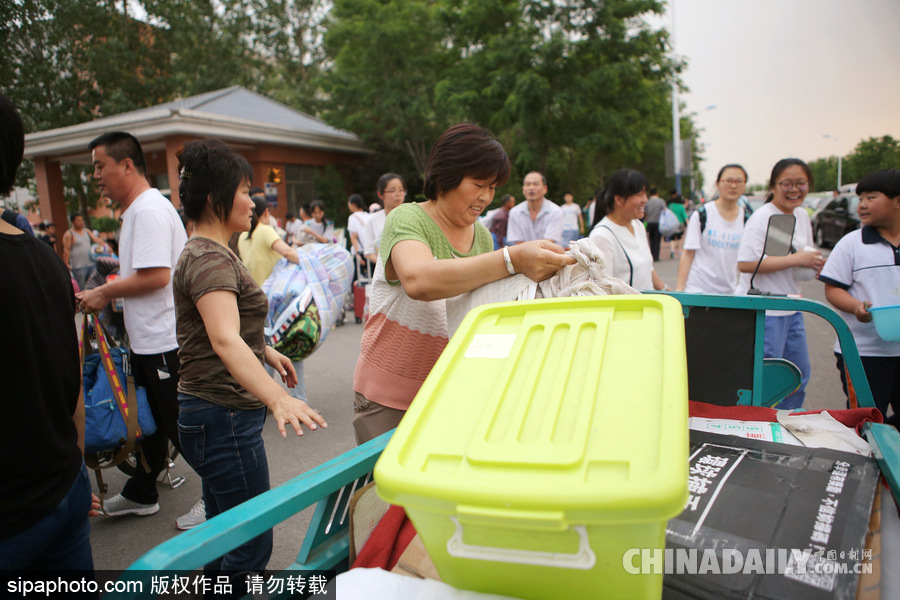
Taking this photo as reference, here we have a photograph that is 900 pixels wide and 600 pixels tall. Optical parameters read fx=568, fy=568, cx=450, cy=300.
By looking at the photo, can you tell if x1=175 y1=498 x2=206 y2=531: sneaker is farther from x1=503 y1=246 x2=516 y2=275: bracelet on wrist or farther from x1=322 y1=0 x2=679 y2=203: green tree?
x1=322 y1=0 x2=679 y2=203: green tree

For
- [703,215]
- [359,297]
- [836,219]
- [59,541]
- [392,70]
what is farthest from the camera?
[392,70]

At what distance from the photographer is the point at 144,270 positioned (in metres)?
2.79

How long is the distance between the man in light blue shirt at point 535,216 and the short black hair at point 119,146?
4.33m

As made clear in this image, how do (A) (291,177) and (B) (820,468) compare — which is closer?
(B) (820,468)

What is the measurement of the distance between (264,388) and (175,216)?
172 centimetres

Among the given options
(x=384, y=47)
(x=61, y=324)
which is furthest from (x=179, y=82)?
(x=61, y=324)

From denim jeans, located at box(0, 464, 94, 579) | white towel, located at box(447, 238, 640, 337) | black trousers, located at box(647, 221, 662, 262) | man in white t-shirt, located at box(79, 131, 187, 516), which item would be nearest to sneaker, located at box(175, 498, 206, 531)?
man in white t-shirt, located at box(79, 131, 187, 516)

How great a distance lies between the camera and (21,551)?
1.40m

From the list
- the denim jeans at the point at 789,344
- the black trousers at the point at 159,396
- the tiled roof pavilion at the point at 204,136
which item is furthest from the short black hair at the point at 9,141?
the tiled roof pavilion at the point at 204,136

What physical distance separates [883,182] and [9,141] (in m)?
3.68

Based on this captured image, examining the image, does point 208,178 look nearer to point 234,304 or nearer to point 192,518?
point 234,304

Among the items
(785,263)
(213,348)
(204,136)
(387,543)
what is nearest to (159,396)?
(213,348)

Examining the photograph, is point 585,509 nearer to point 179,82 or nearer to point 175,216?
point 175,216

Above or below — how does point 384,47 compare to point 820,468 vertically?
above
